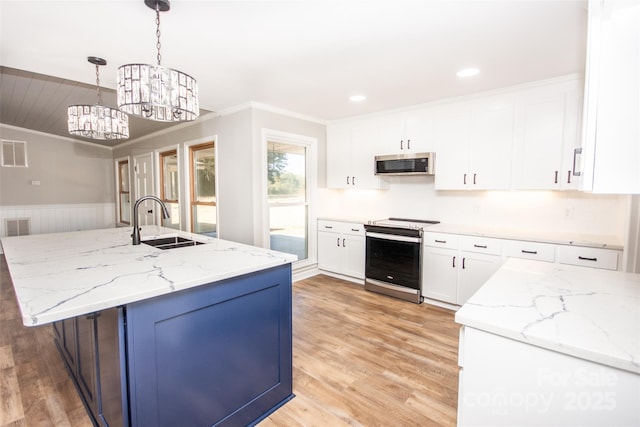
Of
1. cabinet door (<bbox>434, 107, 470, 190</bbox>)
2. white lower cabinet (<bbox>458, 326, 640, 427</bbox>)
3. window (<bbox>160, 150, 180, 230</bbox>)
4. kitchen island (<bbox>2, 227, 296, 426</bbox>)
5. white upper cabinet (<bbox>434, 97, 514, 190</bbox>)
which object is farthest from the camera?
window (<bbox>160, 150, 180, 230</bbox>)

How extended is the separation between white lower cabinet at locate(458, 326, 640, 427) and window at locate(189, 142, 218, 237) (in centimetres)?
404

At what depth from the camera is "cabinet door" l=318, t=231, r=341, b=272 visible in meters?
4.43

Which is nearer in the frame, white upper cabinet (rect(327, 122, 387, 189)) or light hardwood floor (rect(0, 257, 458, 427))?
light hardwood floor (rect(0, 257, 458, 427))

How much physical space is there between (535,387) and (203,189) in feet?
15.3

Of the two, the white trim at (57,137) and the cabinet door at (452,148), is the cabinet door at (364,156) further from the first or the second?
the white trim at (57,137)

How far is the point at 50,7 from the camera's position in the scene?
5.84 feet

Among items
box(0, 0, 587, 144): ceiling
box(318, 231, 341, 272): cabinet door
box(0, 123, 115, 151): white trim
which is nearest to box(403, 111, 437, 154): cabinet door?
box(0, 0, 587, 144): ceiling

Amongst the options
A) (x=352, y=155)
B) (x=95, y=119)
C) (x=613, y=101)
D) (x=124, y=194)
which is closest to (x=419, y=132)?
(x=352, y=155)

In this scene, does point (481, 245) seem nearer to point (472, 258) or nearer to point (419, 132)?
point (472, 258)

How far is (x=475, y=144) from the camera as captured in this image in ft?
11.0

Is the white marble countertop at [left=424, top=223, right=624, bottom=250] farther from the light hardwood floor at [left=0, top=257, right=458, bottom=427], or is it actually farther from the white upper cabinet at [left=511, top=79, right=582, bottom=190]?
the light hardwood floor at [left=0, top=257, right=458, bottom=427]

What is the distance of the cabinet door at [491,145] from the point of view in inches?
124

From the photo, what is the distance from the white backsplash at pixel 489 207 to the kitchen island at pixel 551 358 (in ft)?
6.52

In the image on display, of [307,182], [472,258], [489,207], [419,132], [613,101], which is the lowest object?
[472,258]
